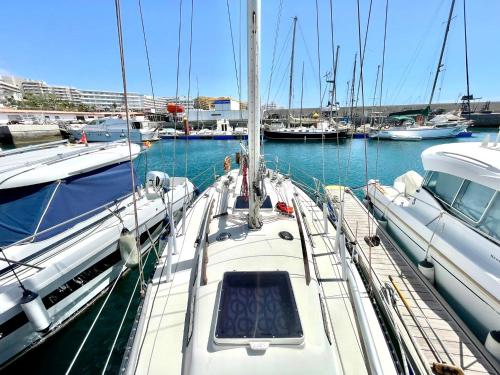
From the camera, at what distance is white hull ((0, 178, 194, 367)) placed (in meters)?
3.80

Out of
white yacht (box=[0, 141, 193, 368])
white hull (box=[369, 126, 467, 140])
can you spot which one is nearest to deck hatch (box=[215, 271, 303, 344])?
white yacht (box=[0, 141, 193, 368])

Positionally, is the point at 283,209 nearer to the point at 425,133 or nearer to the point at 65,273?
the point at 65,273

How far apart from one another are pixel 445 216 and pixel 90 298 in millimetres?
7929

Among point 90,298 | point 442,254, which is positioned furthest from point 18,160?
point 442,254

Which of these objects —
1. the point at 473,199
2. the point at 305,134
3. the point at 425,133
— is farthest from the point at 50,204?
the point at 425,133

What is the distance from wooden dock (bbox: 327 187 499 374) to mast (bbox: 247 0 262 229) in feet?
6.37

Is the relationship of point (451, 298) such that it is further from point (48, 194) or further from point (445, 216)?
point (48, 194)

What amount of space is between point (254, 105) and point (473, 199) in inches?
191

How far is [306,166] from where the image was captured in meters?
21.0

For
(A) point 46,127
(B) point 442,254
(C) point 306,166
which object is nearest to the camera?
(B) point 442,254

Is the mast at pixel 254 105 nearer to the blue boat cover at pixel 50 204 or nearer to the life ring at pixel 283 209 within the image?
the life ring at pixel 283 209

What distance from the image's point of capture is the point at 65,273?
15.0ft

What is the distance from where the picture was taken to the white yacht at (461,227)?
404 cm

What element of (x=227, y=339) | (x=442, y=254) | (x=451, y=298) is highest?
(x=227, y=339)
